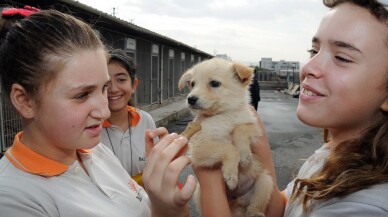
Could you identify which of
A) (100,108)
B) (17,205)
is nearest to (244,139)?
(100,108)

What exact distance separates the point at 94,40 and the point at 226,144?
1131 millimetres

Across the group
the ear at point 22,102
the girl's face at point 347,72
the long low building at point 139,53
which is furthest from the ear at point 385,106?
the long low building at point 139,53

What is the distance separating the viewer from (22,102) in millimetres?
1313

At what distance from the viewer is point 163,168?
1199mm

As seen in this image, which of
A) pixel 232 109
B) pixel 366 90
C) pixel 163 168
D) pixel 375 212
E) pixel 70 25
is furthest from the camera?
pixel 232 109

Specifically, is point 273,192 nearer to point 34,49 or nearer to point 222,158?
point 222,158

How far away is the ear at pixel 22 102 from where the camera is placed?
4.27ft

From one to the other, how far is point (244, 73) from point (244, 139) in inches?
30.2

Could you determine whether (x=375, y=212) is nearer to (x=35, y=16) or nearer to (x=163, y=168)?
(x=163, y=168)

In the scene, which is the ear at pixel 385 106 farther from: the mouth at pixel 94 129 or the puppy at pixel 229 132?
the mouth at pixel 94 129

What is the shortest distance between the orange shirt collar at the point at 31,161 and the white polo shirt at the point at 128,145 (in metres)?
1.51

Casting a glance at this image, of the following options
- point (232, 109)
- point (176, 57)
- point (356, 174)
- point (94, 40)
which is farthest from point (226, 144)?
Result: point (176, 57)

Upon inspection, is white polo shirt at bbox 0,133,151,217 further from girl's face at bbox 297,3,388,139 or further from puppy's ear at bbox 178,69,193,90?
puppy's ear at bbox 178,69,193,90

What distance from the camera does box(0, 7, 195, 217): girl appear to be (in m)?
1.20
